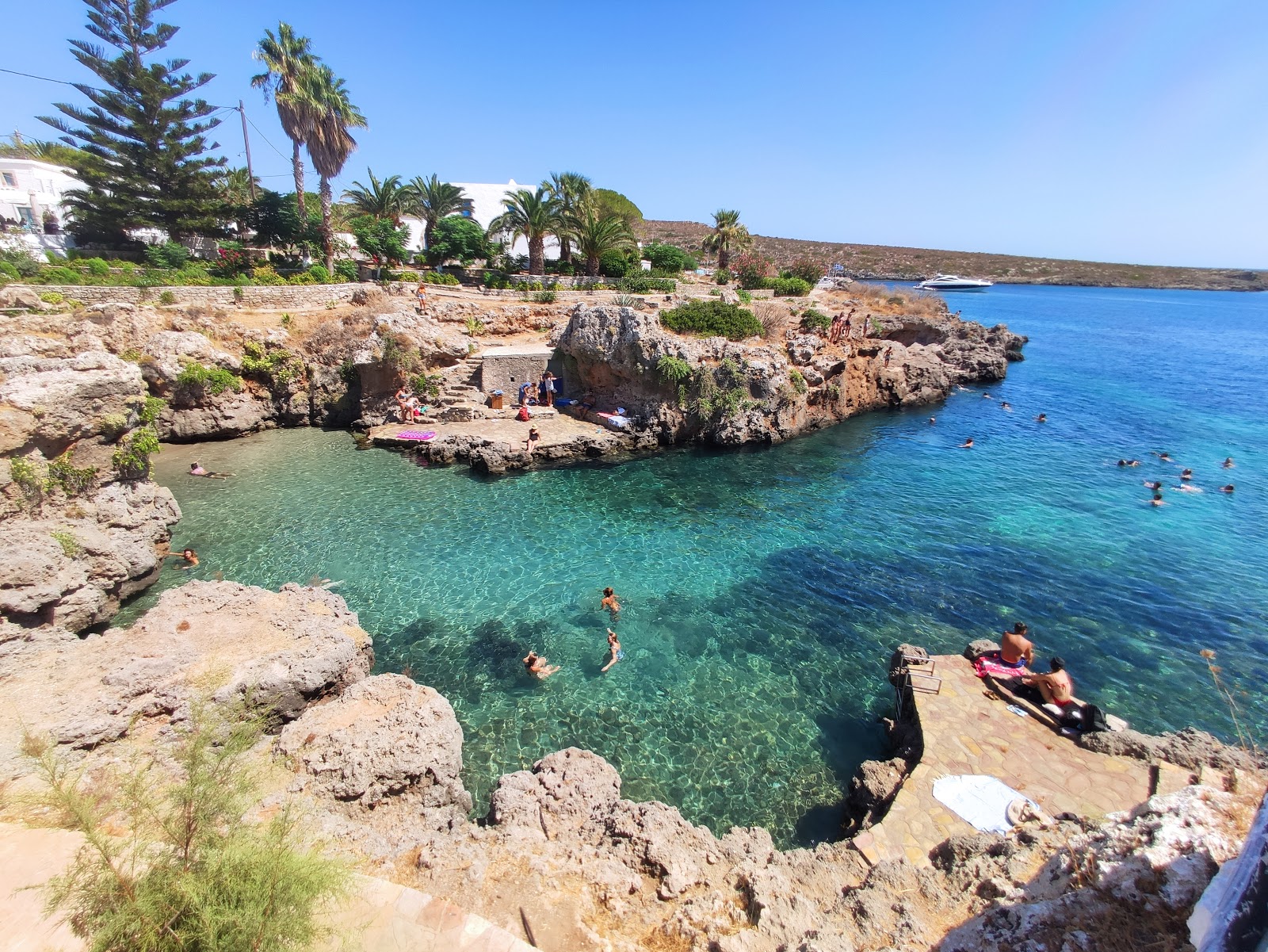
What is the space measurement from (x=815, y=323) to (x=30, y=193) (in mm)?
53593

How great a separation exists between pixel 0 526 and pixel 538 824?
43.7 feet

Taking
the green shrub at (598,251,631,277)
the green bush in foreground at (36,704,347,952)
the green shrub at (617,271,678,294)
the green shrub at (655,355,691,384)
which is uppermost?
the green shrub at (598,251,631,277)

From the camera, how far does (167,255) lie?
29625 mm

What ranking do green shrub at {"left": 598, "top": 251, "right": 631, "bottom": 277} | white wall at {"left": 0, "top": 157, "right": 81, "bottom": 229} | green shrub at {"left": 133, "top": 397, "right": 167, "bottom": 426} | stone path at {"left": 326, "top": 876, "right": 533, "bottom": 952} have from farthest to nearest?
green shrub at {"left": 598, "top": 251, "right": 631, "bottom": 277}, white wall at {"left": 0, "top": 157, "right": 81, "bottom": 229}, green shrub at {"left": 133, "top": 397, "right": 167, "bottom": 426}, stone path at {"left": 326, "top": 876, "right": 533, "bottom": 952}

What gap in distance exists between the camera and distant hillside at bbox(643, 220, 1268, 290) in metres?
143

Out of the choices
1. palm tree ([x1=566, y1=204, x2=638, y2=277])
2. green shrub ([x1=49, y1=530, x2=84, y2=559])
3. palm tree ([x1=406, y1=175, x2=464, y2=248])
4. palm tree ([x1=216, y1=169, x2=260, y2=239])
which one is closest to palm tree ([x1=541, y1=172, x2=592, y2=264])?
palm tree ([x1=566, y1=204, x2=638, y2=277])

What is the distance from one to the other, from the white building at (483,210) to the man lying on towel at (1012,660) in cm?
4215

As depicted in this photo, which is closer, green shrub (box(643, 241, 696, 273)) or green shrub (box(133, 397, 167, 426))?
green shrub (box(133, 397, 167, 426))

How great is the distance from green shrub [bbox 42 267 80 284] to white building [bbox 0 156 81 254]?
1447cm

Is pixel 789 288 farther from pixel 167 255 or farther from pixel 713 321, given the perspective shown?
pixel 167 255

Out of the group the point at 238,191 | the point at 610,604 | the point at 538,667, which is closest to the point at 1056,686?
the point at 610,604

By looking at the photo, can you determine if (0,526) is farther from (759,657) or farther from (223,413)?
(759,657)

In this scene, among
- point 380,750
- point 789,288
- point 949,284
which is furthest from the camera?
point 949,284

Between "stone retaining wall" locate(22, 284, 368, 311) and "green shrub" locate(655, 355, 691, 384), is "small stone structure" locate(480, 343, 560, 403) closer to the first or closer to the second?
"green shrub" locate(655, 355, 691, 384)
